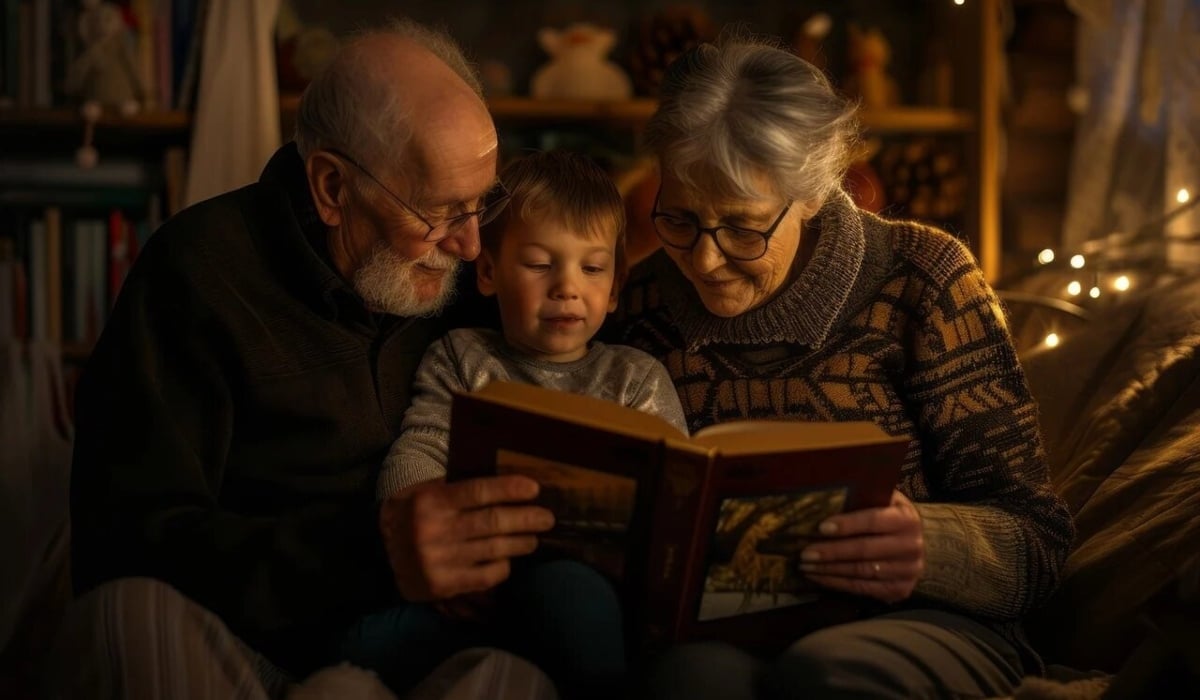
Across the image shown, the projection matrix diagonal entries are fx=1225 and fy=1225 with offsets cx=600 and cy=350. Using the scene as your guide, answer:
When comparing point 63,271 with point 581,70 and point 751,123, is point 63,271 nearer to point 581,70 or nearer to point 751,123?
point 581,70

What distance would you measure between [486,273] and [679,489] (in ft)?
1.93

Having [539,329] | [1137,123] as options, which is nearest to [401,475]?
[539,329]

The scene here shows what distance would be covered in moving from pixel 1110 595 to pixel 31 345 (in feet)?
8.12

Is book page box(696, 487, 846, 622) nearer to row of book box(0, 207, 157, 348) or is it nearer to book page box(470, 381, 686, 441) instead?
book page box(470, 381, 686, 441)

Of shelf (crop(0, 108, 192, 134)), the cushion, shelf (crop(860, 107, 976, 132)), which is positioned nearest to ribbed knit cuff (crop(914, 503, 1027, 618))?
the cushion

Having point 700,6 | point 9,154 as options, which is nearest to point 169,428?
point 9,154

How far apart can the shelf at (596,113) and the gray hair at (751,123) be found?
1523mm

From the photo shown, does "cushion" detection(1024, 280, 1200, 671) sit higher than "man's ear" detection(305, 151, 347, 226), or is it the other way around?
"man's ear" detection(305, 151, 347, 226)

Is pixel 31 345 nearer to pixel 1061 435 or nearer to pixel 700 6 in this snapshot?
pixel 700 6

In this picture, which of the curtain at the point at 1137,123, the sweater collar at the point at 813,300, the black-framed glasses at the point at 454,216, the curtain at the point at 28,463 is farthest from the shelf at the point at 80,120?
the curtain at the point at 1137,123

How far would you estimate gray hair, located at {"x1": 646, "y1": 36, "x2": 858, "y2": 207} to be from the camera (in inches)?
60.5

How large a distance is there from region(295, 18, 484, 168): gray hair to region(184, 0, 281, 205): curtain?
1.41m

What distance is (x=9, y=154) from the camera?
3270 mm

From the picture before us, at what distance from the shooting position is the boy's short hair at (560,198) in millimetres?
1604
